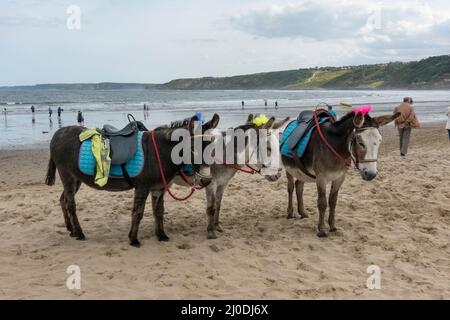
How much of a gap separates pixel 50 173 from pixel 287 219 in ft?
13.4

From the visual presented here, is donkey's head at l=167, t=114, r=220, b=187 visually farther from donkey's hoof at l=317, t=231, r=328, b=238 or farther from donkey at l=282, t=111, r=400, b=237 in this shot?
donkey's hoof at l=317, t=231, r=328, b=238

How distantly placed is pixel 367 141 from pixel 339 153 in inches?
22.6

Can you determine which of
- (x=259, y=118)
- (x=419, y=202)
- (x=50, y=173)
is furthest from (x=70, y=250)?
(x=419, y=202)

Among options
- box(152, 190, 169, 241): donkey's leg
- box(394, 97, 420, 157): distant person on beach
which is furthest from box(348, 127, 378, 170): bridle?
box(394, 97, 420, 157): distant person on beach

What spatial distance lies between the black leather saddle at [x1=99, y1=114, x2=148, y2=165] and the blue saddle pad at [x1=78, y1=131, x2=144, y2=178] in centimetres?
8

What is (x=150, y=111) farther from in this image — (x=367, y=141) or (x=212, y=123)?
(x=367, y=141)

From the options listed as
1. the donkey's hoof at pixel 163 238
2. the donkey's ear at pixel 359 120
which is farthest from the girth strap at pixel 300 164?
the donkey's hoof at pixel 163 238

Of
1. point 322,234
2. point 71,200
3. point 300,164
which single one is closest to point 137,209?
point 71,200

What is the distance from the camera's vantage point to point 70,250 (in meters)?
6.01

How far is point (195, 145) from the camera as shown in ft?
18.5

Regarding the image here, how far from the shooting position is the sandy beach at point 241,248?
4781 mm

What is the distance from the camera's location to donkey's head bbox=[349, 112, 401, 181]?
18.9 ft

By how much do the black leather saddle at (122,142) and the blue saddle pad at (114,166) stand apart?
0.08m

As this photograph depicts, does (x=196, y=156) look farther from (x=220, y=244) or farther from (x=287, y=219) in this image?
(x=287, y=219)
